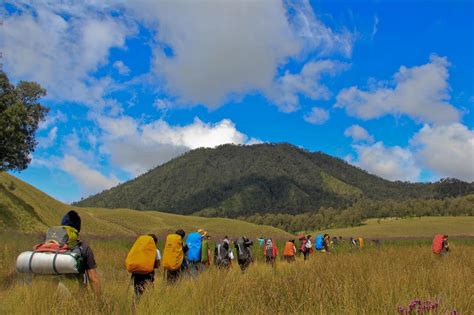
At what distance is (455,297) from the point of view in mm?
4656

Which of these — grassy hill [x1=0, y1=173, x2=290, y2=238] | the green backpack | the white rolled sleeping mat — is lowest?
the white rolled sleeping mat

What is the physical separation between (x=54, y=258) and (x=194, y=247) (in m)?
7.55

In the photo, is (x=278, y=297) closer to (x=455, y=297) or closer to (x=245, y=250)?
(x=455, y=297)

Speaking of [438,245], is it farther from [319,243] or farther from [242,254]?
[319,243]

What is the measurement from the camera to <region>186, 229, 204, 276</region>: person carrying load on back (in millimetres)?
11000

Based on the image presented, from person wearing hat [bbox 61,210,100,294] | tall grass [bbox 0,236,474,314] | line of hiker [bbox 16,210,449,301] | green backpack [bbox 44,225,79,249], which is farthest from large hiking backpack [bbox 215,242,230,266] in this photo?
green backpack [bbox 44,225,79,249]

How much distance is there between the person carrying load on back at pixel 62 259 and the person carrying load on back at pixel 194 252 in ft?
22.7

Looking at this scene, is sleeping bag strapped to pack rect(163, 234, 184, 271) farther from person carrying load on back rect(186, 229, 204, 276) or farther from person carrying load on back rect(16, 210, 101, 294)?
person carrying load on back rect(16, 210, 101, 294)

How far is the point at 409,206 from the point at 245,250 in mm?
145205

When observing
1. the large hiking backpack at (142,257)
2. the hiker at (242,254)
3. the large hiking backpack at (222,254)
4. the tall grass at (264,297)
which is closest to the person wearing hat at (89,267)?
the tall grass at (264,297)

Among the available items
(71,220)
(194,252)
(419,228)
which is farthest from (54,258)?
(419,228)

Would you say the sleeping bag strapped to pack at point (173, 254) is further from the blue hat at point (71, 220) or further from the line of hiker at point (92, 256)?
the blue hat at point (71, 220)

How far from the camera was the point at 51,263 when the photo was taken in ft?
12.5

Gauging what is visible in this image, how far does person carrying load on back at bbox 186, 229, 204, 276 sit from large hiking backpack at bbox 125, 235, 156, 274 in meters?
4.43
